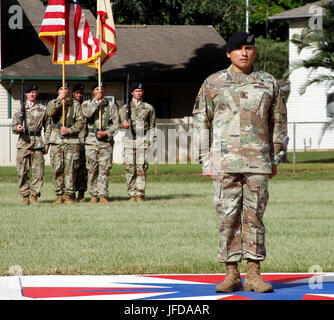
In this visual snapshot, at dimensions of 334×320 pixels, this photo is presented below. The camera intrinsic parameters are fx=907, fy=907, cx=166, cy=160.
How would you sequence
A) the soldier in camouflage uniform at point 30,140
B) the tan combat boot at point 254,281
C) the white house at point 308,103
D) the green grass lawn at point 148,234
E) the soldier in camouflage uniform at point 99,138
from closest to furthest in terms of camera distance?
the tan combat boot at point 254,281 < the green grass lawn at point 148,234 < the soldier in camouflage uniform at point 30,140 < the soldier in camouflage uniform at point 99,138 < the white house at point 308,103

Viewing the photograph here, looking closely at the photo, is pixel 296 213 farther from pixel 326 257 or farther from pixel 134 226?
pixel 326 257

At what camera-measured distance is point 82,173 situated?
61.3ft

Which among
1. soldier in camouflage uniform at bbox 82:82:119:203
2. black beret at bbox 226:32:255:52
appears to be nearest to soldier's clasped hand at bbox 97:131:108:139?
soldier in camouflage uniform at bbox 82:82:119:203

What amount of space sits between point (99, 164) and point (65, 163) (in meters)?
0.73

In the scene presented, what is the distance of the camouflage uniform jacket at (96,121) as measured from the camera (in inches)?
716

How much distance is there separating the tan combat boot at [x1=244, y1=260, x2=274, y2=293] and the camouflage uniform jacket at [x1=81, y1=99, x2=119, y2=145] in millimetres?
10173

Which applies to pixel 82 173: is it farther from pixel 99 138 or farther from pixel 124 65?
pixel 124 65

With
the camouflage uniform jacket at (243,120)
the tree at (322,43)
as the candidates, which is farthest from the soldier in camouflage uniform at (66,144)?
the tree at (322,43)

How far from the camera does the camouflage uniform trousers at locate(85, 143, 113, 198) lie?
18172 mm

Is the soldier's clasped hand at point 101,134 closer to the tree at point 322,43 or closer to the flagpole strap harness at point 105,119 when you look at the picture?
the flagpole strap harness at point 105,119

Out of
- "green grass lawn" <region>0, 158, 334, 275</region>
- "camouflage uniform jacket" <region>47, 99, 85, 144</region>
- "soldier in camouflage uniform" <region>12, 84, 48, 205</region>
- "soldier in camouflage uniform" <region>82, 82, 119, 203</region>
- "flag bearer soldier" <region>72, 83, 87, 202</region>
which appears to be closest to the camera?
"green grass lawn" <region>0, 158, 334, 275</region>

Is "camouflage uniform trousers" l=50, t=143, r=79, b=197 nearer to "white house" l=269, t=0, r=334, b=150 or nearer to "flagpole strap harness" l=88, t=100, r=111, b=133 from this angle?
"flagpole strap harness" l=88, t=100, r=111, b=133

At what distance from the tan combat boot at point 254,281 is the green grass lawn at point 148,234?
1.87 m

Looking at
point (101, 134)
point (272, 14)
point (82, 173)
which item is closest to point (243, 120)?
point (101, 134)
